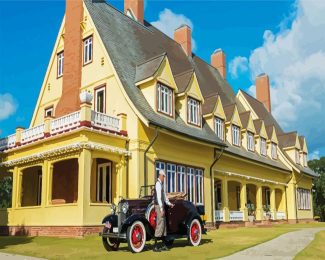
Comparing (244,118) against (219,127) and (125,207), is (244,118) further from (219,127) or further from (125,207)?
(125,207)

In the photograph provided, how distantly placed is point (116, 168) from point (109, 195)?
4.68 ft

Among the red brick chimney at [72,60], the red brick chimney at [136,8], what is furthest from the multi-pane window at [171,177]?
the red brick chimney at [136,8]

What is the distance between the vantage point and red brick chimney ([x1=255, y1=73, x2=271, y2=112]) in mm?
44509

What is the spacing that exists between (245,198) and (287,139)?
1246cm

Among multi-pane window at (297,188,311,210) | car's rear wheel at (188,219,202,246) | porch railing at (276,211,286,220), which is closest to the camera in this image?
car's rear wheel at (188,219,202,246)

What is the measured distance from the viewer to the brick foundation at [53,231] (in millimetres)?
17250

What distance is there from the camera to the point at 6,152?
22547 millimetres

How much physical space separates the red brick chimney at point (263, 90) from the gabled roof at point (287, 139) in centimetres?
523

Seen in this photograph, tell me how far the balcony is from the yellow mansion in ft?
0.17

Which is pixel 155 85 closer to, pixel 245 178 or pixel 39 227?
pixel 39 227

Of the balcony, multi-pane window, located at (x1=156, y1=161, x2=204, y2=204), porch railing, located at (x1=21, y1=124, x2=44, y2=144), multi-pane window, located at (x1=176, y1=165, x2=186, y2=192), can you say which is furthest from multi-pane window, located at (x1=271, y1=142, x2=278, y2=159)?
porch railing, located at (x1=21, y1=124, x2=44, y2=144)

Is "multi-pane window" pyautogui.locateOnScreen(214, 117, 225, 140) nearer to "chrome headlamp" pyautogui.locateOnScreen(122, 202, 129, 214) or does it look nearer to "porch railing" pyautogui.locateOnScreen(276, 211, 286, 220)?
"porch railing" pyautogui.locateOnScreen(276, 211, 286, 220)

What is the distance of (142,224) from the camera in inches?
463

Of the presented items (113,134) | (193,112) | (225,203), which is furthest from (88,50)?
(225,203)
